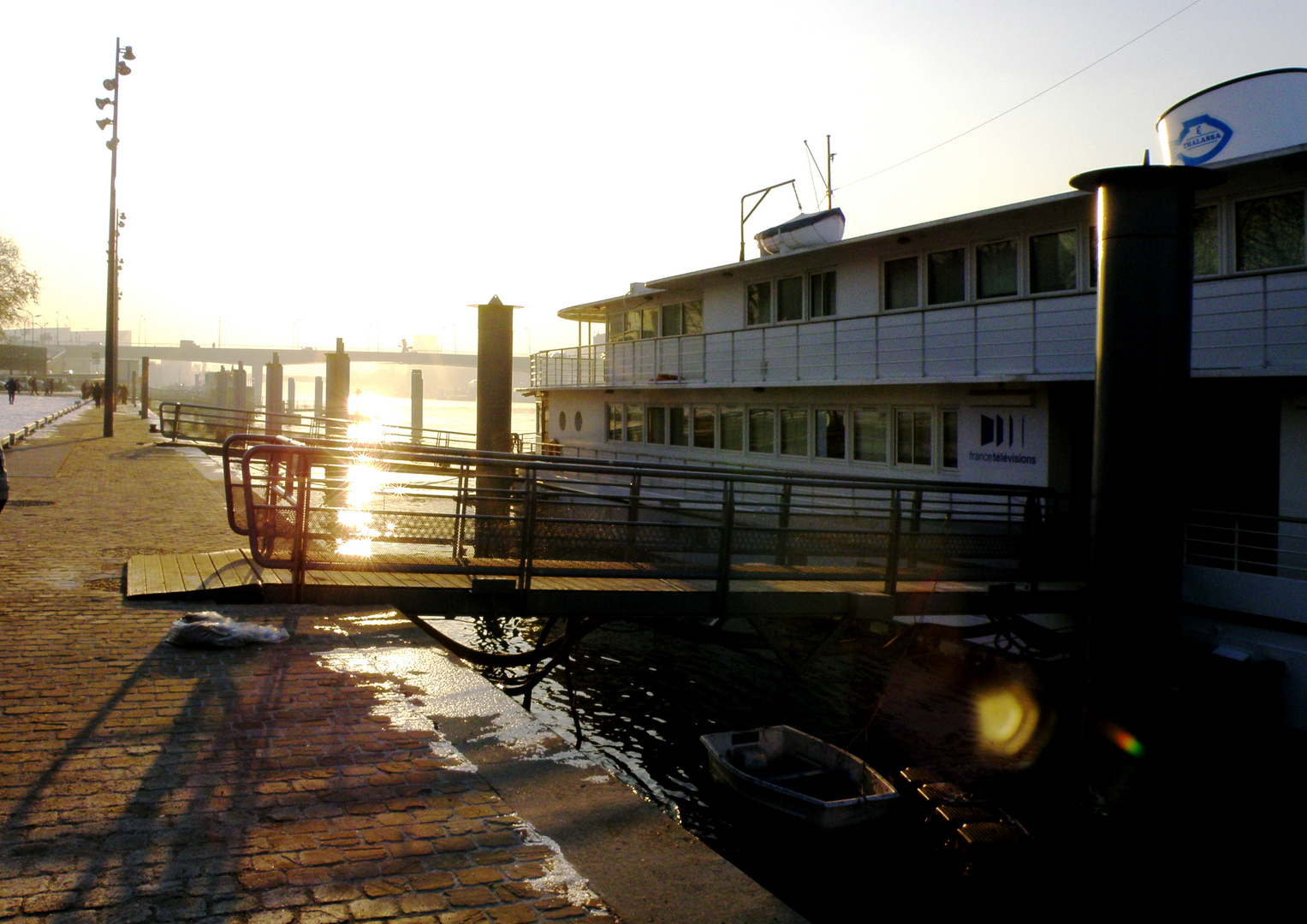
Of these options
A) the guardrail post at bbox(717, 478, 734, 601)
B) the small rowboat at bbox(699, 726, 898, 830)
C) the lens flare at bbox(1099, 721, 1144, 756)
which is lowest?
the small rowboat at bbox(699, 726, 898, 830)

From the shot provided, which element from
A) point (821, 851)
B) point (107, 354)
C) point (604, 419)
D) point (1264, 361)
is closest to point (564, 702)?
point (821, 851)

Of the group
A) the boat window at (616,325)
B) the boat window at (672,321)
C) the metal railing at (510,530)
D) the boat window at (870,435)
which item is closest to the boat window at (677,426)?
the boat window at (672,321)

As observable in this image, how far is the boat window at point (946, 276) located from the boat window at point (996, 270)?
29cm

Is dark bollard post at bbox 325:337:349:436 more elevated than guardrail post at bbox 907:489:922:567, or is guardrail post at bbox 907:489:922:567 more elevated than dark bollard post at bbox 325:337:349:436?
dark bollard post at bbox 325:337:349:436

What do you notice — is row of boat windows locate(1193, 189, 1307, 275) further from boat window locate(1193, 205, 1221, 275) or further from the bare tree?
the bare tree

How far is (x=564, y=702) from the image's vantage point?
11523 millimetres

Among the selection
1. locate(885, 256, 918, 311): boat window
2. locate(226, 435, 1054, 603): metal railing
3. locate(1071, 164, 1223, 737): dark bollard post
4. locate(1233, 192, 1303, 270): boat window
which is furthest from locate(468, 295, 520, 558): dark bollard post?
locate(1071, 164, 1223, 737): dark bollard post

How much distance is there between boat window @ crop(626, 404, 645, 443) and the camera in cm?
2439

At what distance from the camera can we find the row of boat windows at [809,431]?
15875 millimetres

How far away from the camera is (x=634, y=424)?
24750 millimetres

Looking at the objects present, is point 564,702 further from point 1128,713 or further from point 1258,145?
point 1258,145

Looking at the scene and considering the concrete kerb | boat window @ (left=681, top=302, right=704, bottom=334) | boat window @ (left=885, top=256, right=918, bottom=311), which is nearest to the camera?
boat window @ (left=885, top=256, right=918, bottom=311)

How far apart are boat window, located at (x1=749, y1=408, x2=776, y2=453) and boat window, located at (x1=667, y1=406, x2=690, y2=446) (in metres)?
2.59

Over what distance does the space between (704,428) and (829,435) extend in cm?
438
